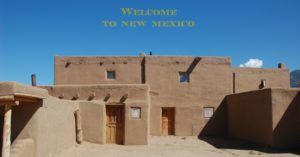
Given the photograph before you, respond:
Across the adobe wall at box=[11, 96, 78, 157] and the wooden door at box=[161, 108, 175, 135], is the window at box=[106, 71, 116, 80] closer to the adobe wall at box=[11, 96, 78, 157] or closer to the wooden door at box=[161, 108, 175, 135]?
the wooden door at box=[161, 108, 175, 135]

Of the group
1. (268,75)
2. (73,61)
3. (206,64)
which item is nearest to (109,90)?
(73,61)

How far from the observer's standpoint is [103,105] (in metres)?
14.3

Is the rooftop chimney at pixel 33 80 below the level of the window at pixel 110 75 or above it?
below

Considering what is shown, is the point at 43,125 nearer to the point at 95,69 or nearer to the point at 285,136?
the point at 95,69

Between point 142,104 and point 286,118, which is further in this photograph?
point 142,104

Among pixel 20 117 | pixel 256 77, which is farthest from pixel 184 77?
pixel 20 117

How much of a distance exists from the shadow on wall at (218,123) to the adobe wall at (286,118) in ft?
17.7

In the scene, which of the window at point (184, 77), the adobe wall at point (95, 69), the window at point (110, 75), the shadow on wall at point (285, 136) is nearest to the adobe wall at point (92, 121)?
the adobe wall at point (95, 69)

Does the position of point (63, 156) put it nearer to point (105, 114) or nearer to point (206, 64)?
point (105, 114)

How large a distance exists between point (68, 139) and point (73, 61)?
7715mm

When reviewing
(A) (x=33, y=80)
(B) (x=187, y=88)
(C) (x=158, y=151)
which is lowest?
(C) (x=158, y=151)

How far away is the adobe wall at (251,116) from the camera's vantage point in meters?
13.6

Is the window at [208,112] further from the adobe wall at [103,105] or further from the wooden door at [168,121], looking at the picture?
the adobe wall at [103,105]

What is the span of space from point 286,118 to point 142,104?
20.8 feet
